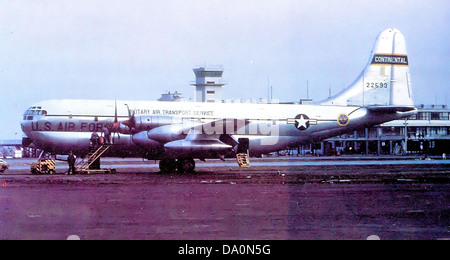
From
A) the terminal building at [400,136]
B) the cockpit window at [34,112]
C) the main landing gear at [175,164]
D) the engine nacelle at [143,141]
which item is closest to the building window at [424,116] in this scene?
the terminal building at [400,136]

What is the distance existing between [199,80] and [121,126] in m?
71.3

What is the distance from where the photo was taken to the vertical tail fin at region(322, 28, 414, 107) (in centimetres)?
5003

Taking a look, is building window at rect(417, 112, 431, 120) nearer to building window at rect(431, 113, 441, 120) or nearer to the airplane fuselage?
building window at rect(431, 113, 441, 120)

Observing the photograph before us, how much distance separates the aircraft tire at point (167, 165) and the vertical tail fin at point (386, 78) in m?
16.1

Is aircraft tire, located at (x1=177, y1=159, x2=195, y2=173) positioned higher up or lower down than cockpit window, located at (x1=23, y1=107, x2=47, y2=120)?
lower down

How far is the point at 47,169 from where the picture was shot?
39656 mm

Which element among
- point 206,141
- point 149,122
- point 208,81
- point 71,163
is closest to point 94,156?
point 71,163

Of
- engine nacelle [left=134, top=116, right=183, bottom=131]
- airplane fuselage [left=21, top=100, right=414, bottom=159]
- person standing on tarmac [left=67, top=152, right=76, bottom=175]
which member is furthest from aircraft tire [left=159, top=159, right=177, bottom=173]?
person standing on tarmac [left=67, top=152, right=76, bottom=175]

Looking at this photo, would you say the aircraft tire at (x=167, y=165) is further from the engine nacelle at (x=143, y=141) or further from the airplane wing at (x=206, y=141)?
the engine nacelle at (x=143, y=141)

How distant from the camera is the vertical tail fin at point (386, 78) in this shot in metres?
50.0

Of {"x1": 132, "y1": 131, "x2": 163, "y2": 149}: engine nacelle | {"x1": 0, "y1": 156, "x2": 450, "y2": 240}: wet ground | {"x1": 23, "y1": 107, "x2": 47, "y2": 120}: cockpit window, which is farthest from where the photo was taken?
{"x1": 23, "y1": 107, "x2": 47, "y2": 120}: cockpit window

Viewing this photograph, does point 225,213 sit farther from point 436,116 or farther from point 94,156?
point 436,116

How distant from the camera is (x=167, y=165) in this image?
41.0 m
